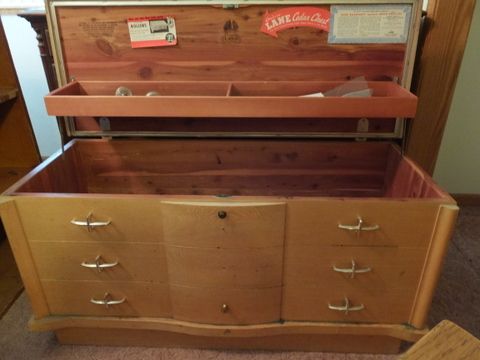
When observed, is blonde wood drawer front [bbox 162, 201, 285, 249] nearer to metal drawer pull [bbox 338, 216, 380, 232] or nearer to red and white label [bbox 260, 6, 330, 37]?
metal drawer pull [bbox 338, 216, 380, 232]

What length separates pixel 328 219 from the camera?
2.84ft

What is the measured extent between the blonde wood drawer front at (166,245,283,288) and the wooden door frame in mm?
766

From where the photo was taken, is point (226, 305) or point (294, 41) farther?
point (294, 41)

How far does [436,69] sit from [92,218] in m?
1.19

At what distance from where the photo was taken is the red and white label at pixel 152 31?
1.12m

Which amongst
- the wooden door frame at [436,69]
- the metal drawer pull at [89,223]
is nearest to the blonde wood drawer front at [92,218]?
the metal drawer pull at [89,223]

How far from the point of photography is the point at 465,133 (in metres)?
1.71

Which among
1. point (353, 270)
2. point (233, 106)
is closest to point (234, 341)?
point (353, 270)

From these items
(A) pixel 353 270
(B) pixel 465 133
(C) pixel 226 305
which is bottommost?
(C) pixel 226 305

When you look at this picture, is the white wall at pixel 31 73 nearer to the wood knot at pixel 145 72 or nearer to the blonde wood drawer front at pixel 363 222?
the wood knot at pixel 145 72

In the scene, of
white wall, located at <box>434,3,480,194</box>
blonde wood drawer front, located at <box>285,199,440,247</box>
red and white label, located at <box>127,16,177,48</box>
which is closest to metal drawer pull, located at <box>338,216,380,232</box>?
blonde wood drawer front, located at <box>285,199,440,247</box>

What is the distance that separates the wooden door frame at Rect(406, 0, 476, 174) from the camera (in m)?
1.12

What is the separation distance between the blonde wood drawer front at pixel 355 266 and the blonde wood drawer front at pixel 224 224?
9 cm

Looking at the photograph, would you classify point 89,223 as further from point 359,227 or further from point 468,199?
point 468,199
